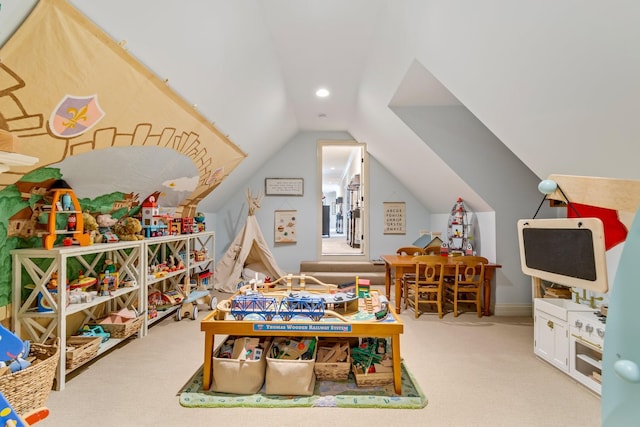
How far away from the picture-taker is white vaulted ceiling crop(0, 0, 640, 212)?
5.38ft

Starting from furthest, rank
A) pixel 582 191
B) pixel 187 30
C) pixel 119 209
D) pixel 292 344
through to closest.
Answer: pixel 119 209 < pixel 292 344 < pixel 187 30 < pixel 582 191

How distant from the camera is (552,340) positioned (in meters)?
2.80

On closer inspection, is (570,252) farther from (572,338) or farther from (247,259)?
(247,259)

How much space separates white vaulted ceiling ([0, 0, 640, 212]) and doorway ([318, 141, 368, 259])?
2.25 m

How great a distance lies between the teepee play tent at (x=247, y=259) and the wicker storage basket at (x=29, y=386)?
3.52 metres

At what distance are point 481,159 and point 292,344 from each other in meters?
3.14

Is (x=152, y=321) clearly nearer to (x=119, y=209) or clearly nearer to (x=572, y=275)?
(x=119, y=209)

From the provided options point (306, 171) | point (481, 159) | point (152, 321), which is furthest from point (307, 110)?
point (152, 321)

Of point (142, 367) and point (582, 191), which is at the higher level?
point (582, 191)

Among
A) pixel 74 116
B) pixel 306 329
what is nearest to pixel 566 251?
pixel 306 329

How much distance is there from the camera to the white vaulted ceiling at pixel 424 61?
5.38 feet

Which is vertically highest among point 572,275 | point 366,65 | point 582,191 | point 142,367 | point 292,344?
point 366,65

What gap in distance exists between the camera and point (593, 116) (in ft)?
6.28

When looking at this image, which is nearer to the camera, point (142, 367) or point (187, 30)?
point (187, 30)
